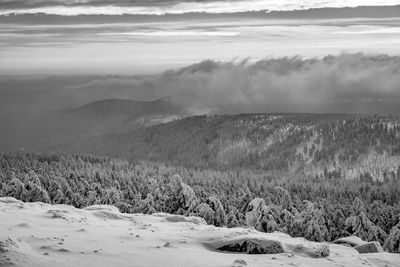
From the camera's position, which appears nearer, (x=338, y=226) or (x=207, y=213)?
(x=207, y=213)

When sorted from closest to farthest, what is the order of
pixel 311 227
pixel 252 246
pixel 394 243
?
pixel 252 246 < pixel 394 243 < pixel 311 227

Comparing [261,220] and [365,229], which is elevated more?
[261,220]

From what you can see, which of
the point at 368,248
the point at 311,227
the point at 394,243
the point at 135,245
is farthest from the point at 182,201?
the point at 135,245

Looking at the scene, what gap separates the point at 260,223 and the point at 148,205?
22877mm

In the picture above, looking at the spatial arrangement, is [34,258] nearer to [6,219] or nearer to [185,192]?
[6,219]

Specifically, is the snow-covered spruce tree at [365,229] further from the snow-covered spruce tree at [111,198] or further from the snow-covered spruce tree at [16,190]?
the snow-covered spruce tree at [16,190]

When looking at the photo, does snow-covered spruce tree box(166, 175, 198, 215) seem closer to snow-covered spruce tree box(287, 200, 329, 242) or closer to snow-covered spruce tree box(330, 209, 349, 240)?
snow-covered spruce tree box(287, 200, 329, 242)

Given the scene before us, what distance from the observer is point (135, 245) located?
23906 mm

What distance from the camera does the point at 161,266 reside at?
20.4 metres

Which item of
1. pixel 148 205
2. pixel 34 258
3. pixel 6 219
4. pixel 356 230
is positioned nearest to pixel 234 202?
pixel 148 205

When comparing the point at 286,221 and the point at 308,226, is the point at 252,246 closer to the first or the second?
the point at 308,226

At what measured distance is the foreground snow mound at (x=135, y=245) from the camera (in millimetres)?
20438

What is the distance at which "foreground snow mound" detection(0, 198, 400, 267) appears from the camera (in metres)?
20.4

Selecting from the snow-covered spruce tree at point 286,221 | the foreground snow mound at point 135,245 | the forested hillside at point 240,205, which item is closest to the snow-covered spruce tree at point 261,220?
the forested hillside at point 240,205
